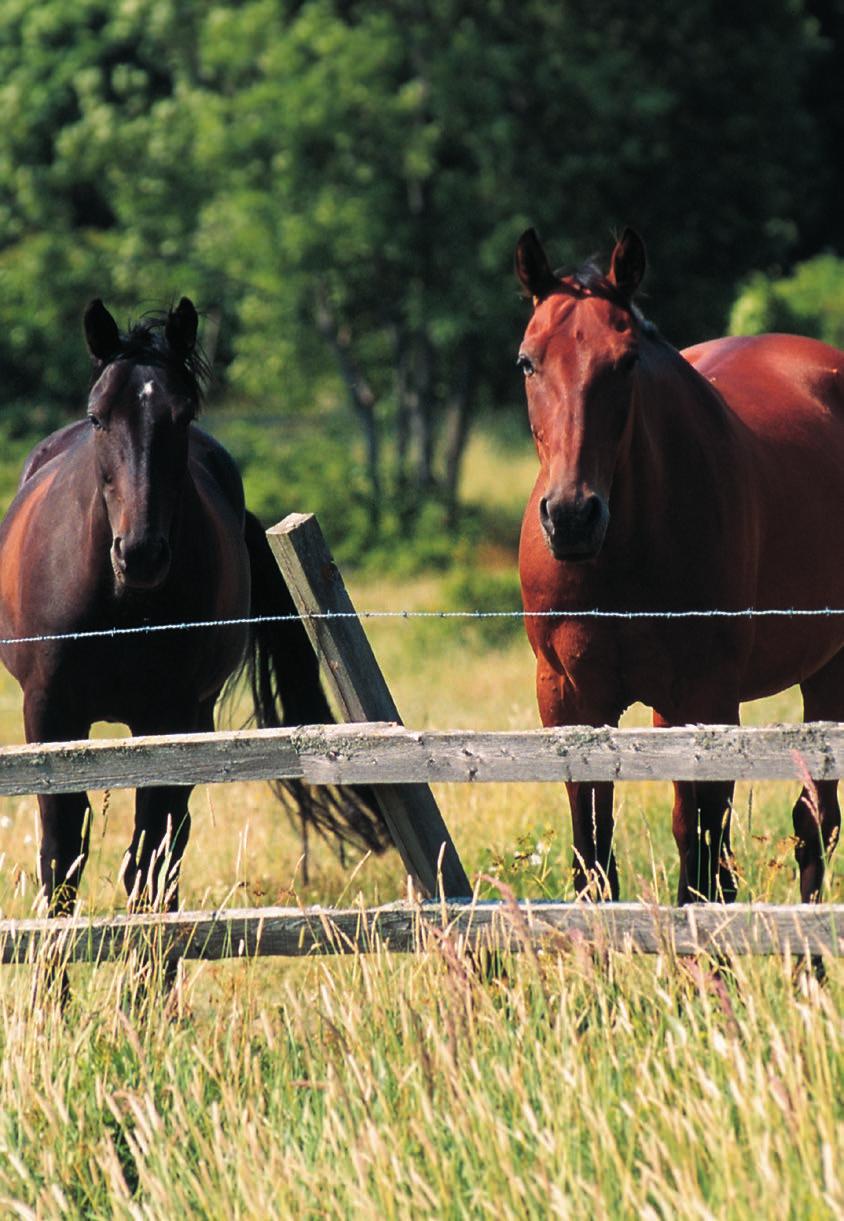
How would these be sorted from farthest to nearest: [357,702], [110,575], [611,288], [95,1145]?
[110,575]
[611,288]
[357,702]
[95,1145]

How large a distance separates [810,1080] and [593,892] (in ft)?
4.91

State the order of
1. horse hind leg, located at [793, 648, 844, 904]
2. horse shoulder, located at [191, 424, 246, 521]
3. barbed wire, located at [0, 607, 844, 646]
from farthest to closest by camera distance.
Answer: horse shoulder, located at [191, 424, 246, 521], horse hind leg, located at [793, 648, 844, 904], barbed wire, located at [0, 607, 844, 646]

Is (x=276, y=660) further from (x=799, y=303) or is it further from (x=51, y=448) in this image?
(x=799, y=303)

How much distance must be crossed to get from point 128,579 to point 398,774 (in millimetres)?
1355

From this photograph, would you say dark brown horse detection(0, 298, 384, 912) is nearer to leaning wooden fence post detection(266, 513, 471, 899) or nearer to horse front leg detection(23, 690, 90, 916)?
horse front leg detection(23, 690, 90, 916)

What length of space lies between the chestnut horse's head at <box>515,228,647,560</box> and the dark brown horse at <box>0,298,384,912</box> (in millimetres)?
1274

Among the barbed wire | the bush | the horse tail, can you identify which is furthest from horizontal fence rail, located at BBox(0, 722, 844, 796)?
the bush

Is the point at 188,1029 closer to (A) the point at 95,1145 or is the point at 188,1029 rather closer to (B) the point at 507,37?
(A) the point at 95,1145

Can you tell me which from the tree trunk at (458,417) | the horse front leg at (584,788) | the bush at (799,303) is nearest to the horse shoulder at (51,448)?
the horse front leg at (584,788)

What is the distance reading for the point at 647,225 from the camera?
21.4m

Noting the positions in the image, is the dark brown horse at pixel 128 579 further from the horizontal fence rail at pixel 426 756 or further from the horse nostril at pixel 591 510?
the horse nostril at pixel 591 510

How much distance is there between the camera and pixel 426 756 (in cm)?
444

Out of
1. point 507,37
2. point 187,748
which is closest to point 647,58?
point 507,37

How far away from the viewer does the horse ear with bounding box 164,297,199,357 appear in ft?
19.2
